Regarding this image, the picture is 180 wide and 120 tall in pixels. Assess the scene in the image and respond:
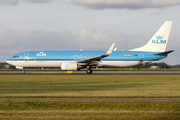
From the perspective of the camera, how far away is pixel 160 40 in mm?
50031

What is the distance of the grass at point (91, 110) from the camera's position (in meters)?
10.3

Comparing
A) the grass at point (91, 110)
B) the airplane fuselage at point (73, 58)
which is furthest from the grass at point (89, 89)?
the airplane fuselage at point (73, 58)

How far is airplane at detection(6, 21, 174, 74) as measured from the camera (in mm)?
46344

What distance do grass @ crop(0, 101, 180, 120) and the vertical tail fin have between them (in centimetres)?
3770

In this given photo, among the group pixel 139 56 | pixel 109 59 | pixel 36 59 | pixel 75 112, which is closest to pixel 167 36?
pixel 139 56

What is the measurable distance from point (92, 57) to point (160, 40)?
14002 millimetres

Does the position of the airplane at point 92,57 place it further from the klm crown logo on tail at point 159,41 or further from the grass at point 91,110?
the grass at point 91,110

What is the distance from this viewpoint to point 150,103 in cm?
1305

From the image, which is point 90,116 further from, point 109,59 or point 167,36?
point 167,36

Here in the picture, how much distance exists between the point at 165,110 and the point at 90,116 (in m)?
3.56

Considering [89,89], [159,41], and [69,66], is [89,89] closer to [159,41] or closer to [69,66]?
[69,66]

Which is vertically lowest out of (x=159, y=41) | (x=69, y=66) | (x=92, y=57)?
(x=69, y=66)

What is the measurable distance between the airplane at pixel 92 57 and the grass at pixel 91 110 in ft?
103

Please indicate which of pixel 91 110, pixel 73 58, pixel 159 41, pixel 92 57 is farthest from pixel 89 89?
pixel 159 41
